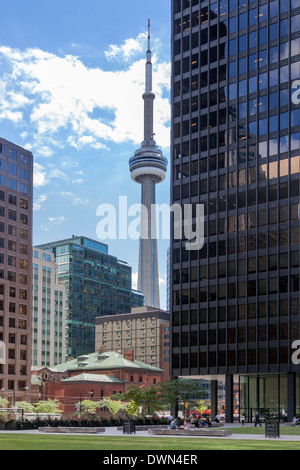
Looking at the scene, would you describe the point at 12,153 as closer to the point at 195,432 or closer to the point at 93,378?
the point at 93,378

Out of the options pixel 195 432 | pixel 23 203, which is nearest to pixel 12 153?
pixel 23 203

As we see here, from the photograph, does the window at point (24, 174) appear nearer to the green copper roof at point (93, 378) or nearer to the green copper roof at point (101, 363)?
the green copper roof at point (93, 378)

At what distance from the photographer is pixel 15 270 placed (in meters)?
145

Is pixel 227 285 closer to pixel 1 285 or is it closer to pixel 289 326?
pixel 289 326

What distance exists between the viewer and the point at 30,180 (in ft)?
504

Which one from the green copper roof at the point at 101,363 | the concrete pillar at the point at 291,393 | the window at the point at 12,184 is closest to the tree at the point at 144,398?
the concrete pillar at the point at 291,393

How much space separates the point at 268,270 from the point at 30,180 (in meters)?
75.6

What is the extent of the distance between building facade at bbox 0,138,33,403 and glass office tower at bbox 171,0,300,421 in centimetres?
4838

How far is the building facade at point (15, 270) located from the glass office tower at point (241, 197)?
48.4 meters

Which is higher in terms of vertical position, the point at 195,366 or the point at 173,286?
the point at 173,286

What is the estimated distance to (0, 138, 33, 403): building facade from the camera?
139750 millimetres

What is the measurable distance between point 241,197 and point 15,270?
2500 inches

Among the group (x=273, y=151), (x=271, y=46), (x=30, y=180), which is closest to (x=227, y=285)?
(x=273, y=151)

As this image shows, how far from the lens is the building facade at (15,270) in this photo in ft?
458
